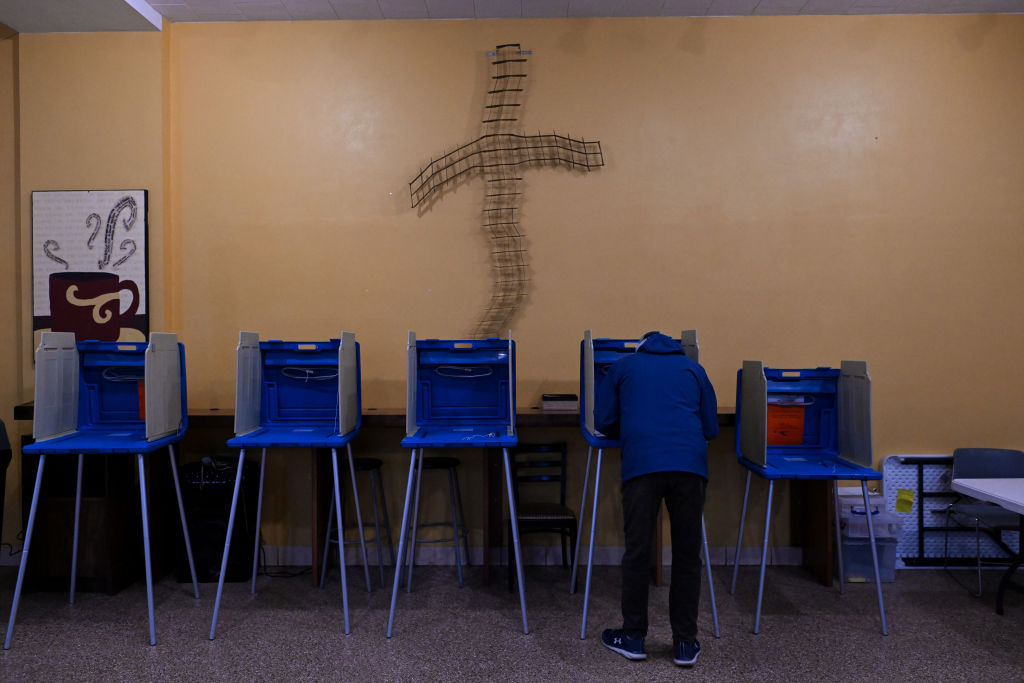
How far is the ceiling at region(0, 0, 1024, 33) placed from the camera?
344cm


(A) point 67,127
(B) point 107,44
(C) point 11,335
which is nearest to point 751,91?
(B) point 107,44

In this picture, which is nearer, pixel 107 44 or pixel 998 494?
pixel 998 494

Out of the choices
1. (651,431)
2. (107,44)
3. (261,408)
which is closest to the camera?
(651,431)

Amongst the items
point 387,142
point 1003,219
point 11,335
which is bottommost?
point 11,335

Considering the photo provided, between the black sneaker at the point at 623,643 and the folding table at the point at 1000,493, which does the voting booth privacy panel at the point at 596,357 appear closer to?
the black sneaker at the point at 623,643

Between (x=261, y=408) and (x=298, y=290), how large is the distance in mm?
761

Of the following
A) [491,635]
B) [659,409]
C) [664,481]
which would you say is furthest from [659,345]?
[491,635]

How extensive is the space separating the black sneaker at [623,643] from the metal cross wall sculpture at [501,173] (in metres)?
1.65

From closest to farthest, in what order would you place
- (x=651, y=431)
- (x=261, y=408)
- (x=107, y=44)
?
(x=651, y=431) → (x=261, y=408) → (x=107, y=44)

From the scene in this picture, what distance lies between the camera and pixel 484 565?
3270 mm

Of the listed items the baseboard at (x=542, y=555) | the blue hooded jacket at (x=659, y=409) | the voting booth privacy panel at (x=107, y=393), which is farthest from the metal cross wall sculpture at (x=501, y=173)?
the voting booth privacy panel at (x=107, y=393)

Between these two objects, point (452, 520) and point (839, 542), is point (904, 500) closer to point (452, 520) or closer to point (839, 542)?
point (839, 542)

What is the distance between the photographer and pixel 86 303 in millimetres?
3531

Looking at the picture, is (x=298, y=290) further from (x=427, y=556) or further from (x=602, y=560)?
(x=602, y=560)
